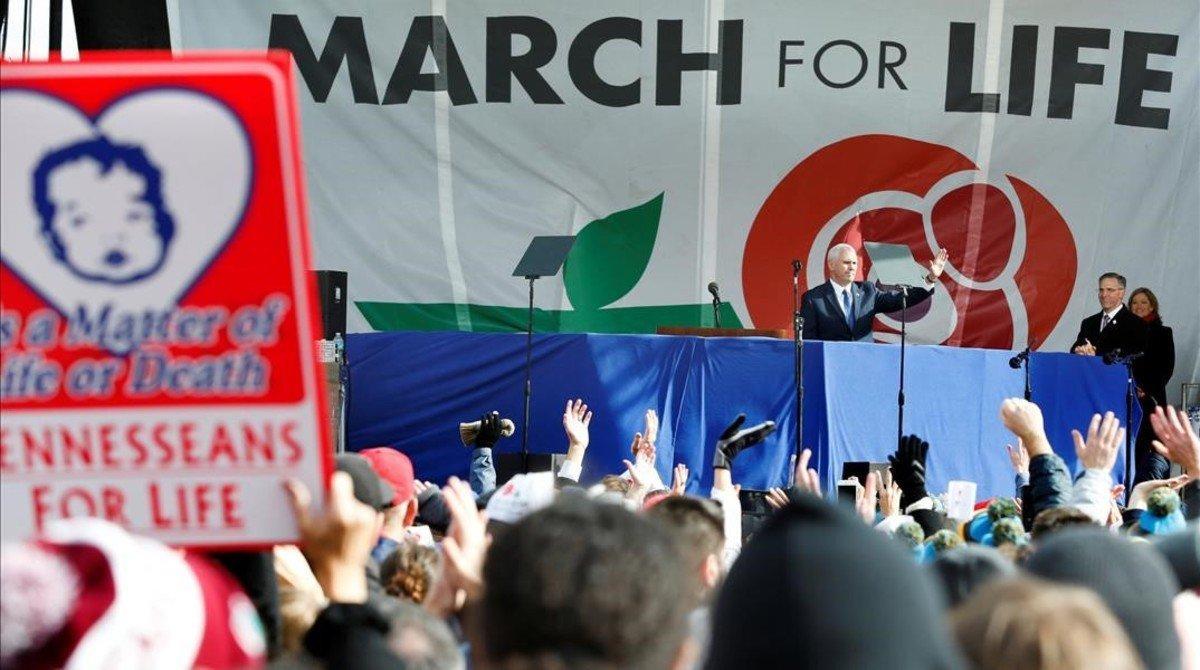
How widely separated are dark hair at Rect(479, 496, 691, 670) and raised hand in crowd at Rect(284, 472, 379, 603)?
1.81 ft

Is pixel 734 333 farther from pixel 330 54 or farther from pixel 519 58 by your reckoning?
pixel 330 54

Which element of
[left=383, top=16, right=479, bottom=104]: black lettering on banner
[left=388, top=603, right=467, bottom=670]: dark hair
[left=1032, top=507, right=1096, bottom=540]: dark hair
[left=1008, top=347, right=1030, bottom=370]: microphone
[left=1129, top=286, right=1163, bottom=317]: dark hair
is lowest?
[left=1008, top=347, right=1030, bottom=370]: microphone

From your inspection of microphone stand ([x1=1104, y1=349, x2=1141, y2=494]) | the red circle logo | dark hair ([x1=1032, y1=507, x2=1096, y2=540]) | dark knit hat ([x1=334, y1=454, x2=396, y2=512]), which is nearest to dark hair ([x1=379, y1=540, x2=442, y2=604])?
dark knit hat ([x1=334, y1=454, x2=396, y2=512])

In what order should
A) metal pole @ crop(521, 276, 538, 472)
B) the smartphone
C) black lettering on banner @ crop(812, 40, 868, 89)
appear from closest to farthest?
the smartphone < metal pole @ crop(521, 276, 538, 472) < black lettering on banner @ crop(812, 40, 868, 89)

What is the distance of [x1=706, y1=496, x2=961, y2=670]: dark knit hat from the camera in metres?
1.42

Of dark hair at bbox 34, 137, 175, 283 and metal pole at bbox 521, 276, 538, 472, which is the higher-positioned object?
dark hair at bbox 34, 137, 175, 283

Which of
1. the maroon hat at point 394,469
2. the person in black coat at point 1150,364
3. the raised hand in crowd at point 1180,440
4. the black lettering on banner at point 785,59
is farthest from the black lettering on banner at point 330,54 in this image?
the maroon hat at point 394,469

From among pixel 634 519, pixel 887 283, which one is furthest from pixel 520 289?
pixel 634 519

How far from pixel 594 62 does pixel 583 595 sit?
40.7 ft

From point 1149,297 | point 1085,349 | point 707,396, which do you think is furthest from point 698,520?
point 1149,297

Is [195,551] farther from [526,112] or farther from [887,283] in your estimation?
[526,112]

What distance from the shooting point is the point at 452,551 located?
99.3 inches

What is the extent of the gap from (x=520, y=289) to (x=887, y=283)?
404 cm

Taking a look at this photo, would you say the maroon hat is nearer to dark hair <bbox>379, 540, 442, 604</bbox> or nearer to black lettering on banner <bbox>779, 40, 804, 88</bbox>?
dark hair <bbox>379, 540, 442, 604</bbox>
